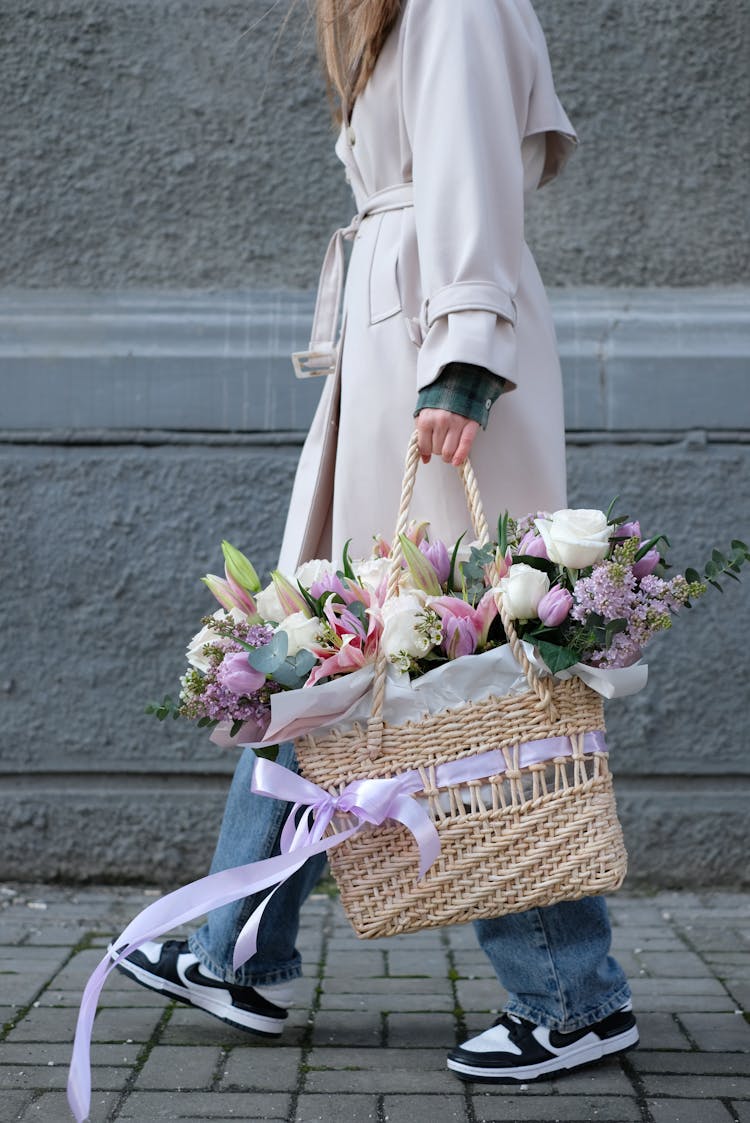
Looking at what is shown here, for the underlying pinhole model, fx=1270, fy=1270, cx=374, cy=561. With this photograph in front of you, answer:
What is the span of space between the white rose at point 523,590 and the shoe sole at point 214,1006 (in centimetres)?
93

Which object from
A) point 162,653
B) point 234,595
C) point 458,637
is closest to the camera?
point 458,637

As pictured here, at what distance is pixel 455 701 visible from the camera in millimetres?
1748

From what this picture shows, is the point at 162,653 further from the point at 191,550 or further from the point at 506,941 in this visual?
the point at 506,941

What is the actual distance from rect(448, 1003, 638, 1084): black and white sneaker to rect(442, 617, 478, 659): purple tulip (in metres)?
0.70

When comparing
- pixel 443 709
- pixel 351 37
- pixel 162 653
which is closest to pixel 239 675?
pixel 443 709

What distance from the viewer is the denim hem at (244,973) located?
219 centimetres

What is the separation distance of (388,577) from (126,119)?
7.18 feet

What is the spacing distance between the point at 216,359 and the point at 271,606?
1.72 meters

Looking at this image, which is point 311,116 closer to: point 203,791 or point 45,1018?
point 203,791

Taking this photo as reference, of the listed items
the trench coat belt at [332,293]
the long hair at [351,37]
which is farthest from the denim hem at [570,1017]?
the long hair at [351,37]

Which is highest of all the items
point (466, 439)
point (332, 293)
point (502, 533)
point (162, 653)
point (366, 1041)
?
point (332, 293)

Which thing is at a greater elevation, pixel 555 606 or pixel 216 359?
pixel 216 359

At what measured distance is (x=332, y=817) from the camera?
1.80m

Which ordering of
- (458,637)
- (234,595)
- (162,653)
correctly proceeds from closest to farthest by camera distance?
(458,637), (234,595), (162,653)
